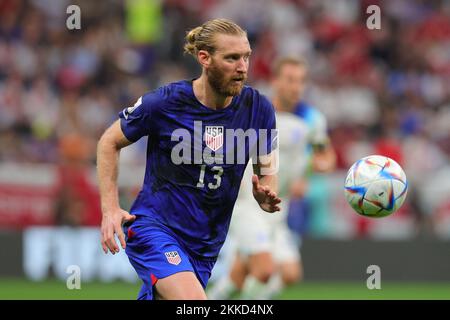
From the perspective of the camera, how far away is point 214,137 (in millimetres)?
6539

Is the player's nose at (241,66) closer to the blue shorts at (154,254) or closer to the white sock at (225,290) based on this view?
the blue shorts at (154,254)

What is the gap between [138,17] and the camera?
1836cm

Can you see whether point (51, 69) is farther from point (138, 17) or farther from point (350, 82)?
point (350, 82)

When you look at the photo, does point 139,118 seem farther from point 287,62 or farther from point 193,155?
point 287,62

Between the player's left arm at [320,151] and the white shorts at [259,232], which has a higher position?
the player's left arm at [320,151]

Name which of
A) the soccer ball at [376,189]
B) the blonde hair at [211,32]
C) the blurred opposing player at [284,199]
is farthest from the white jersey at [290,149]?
the blonde hair at [211,32]

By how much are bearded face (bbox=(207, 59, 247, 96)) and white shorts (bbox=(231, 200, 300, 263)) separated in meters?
3.51

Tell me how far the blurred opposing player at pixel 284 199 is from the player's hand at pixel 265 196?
130 inches

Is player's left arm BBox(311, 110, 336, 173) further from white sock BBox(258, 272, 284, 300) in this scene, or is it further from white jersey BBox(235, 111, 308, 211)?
white sock BBox(258, 272, 284, 300)

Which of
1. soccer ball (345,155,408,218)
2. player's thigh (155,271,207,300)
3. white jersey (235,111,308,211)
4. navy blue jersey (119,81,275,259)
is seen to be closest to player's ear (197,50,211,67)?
navy blue jersey (119,81,275,259)

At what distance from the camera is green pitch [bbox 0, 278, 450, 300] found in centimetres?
1163

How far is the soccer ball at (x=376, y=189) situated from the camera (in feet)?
23.6

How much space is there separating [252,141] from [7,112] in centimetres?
992

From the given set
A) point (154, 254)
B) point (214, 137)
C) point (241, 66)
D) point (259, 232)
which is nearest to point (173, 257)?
point (154, 254)
